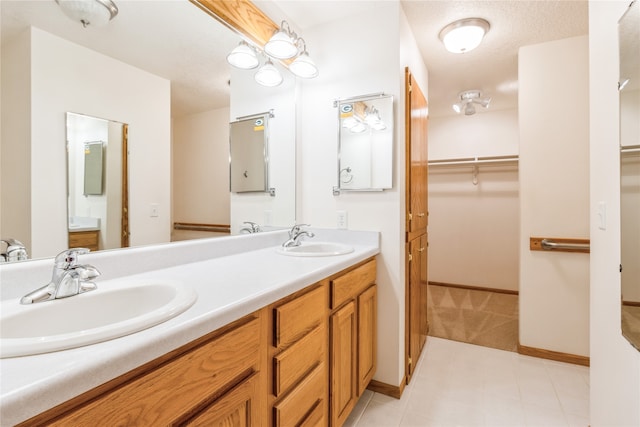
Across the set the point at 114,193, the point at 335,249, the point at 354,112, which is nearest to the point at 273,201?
the point at 335,249

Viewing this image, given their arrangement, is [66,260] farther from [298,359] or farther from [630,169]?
[630,169]

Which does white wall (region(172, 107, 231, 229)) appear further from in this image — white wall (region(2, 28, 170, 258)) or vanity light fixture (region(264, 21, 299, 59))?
vanity light fixture (region(264, 21, 299, 59))

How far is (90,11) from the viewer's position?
1000mm

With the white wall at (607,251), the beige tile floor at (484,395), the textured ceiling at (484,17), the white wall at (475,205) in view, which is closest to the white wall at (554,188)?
the textured ceiling at (484,17)

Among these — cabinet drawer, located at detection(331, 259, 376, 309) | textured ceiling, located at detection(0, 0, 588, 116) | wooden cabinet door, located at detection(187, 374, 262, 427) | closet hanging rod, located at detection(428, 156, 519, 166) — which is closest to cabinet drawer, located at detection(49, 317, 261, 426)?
wooden cabinet door, located at detection(187, 374, 262, 427)

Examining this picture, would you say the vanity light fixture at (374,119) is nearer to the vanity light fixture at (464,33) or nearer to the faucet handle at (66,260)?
the vanity light fixture at (464,33)

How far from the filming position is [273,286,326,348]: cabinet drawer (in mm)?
954

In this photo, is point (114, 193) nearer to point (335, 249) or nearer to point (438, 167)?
point (335, 249)

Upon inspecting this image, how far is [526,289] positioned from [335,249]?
5.29ft

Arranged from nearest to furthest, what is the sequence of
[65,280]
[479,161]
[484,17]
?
[65,280], [484,17], [479,161]

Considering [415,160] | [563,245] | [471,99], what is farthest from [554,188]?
[471,99]

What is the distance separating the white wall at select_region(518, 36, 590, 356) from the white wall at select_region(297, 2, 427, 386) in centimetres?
108

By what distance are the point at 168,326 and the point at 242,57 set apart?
148 centimetres

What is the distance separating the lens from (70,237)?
99 cm
